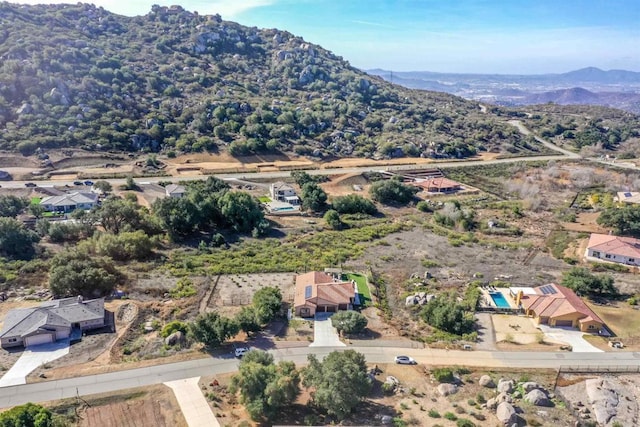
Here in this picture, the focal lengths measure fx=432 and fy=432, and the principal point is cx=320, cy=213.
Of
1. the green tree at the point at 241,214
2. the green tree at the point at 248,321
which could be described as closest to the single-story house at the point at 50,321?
the green tree at the point at 248,321

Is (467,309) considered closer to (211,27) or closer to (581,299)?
(581,299)

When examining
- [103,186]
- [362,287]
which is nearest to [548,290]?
[362,287]

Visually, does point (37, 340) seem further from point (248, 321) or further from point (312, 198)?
point (312, 198)

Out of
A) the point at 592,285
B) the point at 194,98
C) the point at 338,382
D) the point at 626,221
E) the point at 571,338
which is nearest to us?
the point at 338,382

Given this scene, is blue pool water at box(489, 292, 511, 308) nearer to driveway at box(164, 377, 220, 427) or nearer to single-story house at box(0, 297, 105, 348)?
driveway at box(164, 377, 220, 427)

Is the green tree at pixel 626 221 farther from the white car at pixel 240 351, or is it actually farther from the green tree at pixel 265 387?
the white car at pixel 240 351

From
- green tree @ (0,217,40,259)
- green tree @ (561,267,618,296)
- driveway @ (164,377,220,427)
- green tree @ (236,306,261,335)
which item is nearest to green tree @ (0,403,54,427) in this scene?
driveway @ (164,377,220,427)
